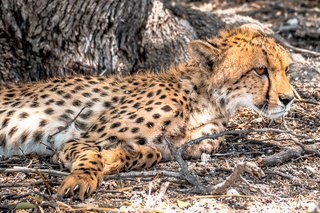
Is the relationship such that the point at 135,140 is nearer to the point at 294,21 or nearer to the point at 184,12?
the point at 184,12

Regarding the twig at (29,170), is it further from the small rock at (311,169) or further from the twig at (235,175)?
the small rock at (311,169)

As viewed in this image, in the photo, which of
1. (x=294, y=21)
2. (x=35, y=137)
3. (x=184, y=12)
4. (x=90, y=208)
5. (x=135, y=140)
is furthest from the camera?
(x=294, y=21)

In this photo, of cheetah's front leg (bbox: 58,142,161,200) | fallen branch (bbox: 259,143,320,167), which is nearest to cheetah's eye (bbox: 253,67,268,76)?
fallen branch (bbox: 259,143,320,167)

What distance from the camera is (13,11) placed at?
4.74 meters

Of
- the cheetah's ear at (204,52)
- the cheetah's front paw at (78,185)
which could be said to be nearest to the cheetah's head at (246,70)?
the cheetah's ear at (204,52)

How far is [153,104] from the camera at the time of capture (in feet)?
13.3

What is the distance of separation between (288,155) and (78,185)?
1.22 meters

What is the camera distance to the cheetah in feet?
12.9

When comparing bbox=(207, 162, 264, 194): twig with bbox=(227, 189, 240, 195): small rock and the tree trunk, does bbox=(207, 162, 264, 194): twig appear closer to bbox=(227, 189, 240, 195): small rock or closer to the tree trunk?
bbox=(227, 189, 240, 195): small rock

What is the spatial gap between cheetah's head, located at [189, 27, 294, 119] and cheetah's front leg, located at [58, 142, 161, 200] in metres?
0.65

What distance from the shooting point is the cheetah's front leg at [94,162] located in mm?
3268

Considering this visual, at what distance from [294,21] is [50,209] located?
4331 millimetres

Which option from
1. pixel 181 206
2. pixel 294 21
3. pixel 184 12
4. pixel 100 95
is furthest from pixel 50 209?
pixel 294 21

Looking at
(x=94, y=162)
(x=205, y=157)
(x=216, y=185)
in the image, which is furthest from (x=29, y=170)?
(x=205, y=157)
